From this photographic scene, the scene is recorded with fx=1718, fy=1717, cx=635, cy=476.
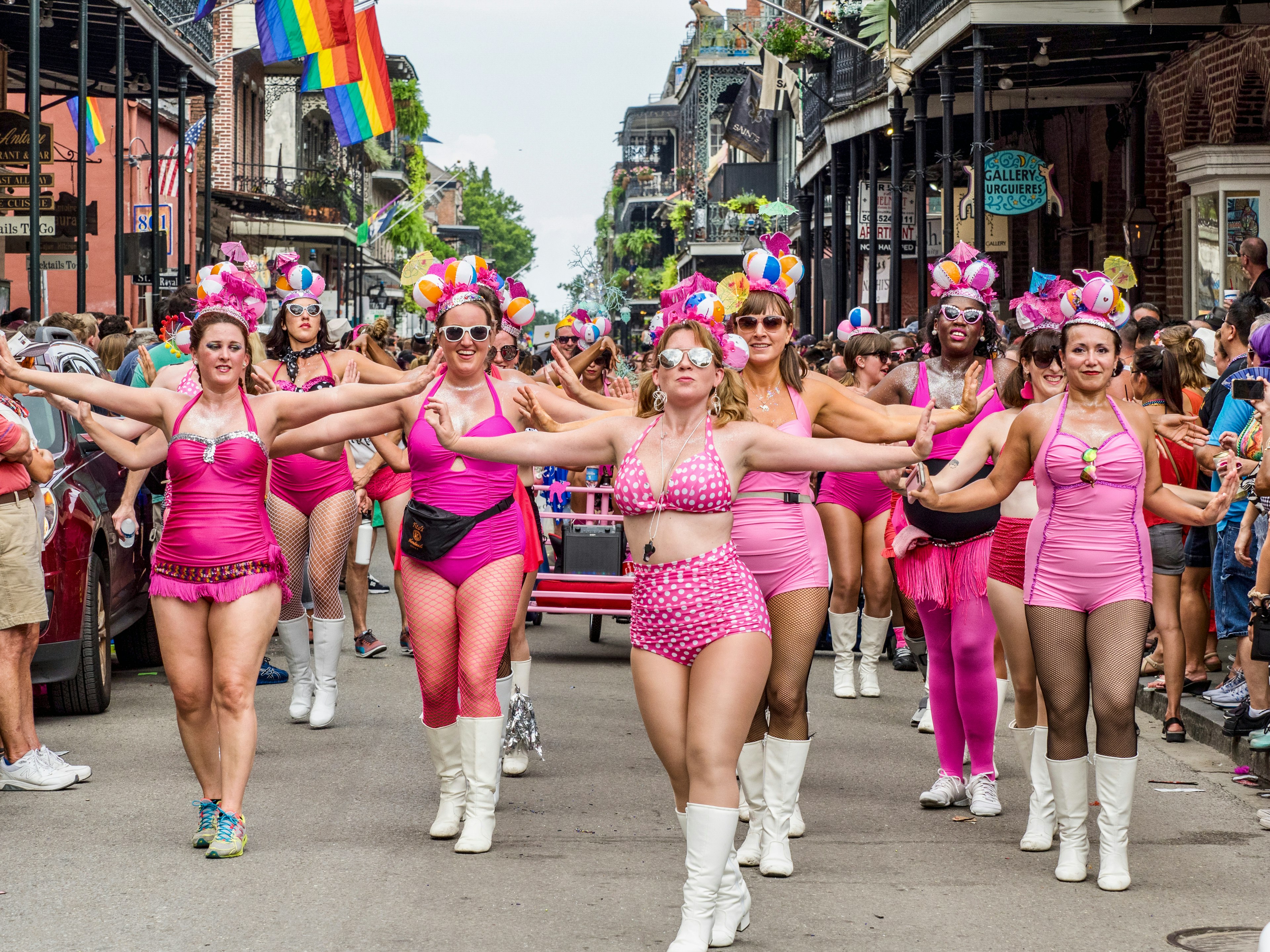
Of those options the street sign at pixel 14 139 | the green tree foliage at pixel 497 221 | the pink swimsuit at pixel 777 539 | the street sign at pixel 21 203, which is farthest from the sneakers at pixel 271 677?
the green tree foliage at pixel 497 221

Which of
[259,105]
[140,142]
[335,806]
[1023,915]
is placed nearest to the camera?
[1023,915]

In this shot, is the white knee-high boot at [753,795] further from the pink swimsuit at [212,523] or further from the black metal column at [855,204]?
the black metal column at [855,204]

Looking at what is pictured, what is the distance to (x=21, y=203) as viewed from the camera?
890 inches

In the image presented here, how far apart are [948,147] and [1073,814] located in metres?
11.6

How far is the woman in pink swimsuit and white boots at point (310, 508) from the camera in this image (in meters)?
8.93

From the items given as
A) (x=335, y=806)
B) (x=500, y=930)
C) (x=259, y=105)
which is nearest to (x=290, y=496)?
(x=335, y=806)

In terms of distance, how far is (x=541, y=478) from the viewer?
12.6 metres

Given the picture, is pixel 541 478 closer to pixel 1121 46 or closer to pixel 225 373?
pixel 225 373

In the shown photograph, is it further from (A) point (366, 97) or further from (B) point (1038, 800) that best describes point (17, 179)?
(B) point (1038, 800)

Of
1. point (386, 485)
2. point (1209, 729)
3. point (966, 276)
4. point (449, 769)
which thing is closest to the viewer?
point (449, 769)

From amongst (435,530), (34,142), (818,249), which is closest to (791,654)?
(435,530)

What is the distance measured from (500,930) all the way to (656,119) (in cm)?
10558

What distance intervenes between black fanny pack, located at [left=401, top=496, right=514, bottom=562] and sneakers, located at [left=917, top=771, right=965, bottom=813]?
2.25 m

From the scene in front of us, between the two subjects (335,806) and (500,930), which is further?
(335,806)
